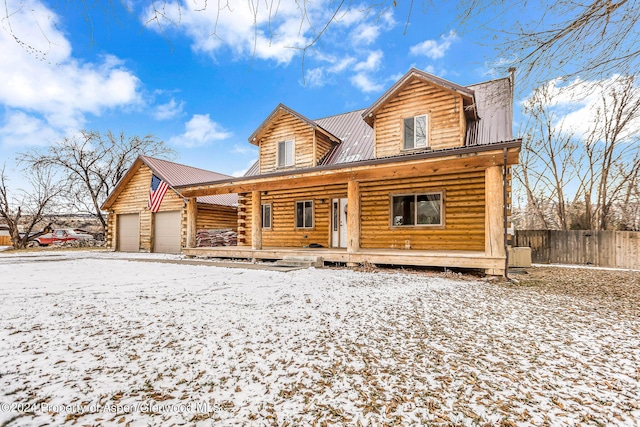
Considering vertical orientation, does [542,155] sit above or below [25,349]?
above

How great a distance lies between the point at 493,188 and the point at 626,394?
17.2ft

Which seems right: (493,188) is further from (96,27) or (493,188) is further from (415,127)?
(96,27)

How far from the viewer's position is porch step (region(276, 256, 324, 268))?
8.81 metres

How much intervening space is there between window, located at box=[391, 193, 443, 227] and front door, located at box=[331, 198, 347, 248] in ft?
6.06

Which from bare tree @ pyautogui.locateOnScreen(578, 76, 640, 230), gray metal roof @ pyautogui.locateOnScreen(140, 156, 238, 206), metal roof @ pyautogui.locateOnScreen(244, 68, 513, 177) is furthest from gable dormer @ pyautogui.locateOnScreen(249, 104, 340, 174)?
bare tree @ pyautogui.locateOnScreen(578, 76, 640, 230)

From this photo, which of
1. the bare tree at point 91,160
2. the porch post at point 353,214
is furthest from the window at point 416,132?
the bare tree at point 91,160

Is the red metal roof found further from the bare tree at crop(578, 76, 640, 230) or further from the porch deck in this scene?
the bare tree at crop(578, 76, 640, 230)

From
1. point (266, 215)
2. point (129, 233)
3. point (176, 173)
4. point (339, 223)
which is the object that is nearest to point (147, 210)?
point (129, 233)

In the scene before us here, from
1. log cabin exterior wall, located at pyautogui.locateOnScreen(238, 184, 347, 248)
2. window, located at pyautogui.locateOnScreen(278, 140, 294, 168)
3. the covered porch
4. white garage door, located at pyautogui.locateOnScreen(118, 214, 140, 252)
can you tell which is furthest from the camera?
white garage door, located at pyautogui.locateOnScreen(118, 214, 140, 252)

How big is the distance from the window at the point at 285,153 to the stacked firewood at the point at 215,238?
559 cm

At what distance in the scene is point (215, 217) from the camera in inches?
642

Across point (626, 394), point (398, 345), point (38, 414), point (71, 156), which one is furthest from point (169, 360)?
point (71, 156)

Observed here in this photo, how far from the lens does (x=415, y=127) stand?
9703 mm

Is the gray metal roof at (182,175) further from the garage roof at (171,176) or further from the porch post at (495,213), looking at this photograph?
the porch post at (495,213)
